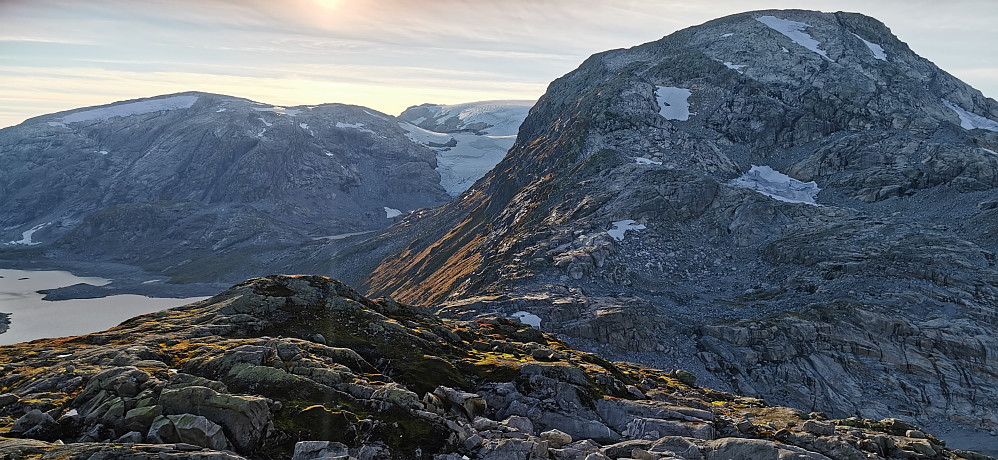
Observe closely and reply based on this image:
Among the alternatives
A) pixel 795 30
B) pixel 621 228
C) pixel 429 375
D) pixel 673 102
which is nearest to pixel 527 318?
pixel 621 228

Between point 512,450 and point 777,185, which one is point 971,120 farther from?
point 512,450

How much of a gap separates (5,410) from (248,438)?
12.0 metres

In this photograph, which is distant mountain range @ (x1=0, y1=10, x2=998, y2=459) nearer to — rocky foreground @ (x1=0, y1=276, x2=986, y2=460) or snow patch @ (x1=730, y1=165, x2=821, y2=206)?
rocky foreground @ (x1=0, y1=276, x2=986, y2=460)

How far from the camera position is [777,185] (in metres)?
134

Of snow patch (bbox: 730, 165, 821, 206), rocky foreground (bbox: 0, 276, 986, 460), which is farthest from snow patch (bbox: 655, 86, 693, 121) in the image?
rocky foreground (bbox: 0, 276, 986, 460)

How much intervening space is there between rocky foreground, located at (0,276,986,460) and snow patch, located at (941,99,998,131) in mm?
141456

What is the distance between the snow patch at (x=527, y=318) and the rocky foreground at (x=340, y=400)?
33395mm

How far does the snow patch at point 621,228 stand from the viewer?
113 meters

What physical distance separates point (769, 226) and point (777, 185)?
22.6 m

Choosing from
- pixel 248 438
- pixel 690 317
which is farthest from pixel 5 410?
pixel 690 317

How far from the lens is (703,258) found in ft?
362

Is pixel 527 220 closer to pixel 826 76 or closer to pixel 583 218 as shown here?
pixel 583 218

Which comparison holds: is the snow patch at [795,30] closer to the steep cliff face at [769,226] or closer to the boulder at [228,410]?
the steep cliff face at [769,226]

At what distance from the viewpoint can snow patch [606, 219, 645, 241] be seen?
371 feet
